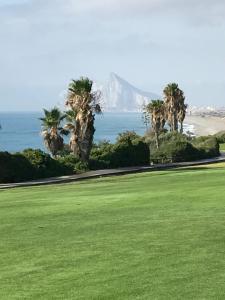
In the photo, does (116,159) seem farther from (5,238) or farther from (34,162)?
(5,238)

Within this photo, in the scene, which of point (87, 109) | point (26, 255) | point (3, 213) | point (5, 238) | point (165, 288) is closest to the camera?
point (165, 288)

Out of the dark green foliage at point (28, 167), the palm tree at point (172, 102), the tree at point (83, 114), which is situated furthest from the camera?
the palm tree at point (172, 102)

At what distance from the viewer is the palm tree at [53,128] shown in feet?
154

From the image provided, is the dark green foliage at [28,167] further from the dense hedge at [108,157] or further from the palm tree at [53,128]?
the palm tree at [53,128]

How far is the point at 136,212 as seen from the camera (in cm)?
1465

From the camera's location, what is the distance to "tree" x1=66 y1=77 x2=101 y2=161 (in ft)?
152

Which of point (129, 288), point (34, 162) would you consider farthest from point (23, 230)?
point (34, 162)

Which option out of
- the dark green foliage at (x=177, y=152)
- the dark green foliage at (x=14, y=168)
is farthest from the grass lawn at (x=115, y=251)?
the dark green foliage at (x=177, y=152)

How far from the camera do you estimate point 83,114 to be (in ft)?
153

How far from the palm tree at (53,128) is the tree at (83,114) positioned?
4.28 feet

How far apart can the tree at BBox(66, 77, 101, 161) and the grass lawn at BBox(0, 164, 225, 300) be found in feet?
99.1

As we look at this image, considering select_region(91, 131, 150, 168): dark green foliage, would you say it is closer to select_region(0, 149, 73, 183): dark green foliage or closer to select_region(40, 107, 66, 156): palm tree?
select_region(40, 107, 66, 156): palm tree

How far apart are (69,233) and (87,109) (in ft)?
115

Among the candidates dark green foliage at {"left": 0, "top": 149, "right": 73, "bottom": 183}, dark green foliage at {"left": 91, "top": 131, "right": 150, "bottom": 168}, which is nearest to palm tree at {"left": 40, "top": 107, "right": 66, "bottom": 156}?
dark green foliage at {"left": 91, "top": 131, "right": 150, "bottom": 168}
